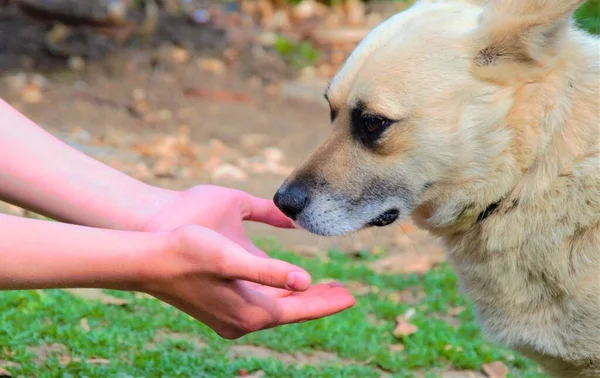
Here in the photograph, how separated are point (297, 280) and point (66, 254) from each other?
0.68 m

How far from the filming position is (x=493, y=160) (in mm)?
2963

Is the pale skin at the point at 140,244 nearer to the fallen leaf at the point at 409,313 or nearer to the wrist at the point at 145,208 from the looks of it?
the wrist at the point at 145,208

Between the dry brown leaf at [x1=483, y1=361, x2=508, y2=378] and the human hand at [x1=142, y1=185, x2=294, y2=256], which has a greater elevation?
the human hand at [x1=142, y1=185, x2=294, y2=256]

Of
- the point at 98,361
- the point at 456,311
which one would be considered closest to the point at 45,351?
the point at 98,361

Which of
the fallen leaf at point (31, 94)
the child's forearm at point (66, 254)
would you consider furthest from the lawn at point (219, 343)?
the fallen leaf at point (31, 94)

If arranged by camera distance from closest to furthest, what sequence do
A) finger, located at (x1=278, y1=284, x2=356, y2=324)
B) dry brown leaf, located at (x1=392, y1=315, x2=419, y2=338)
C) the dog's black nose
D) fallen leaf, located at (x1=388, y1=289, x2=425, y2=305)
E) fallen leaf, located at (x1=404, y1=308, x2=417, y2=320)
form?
finger, located at (x1=278, y1=284, x2=356, y2=324)
the dog's black nose
dry brown leaf, located at (x1=392, y1=315, x2=419, y2=338)
fallen leaf, located at (x1=404, y1=308, x2=417, y2=320)
fallen leaf, located at (x1=388, y1=289, x2=425, y2=305)

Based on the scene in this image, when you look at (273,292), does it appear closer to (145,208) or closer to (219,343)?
(145,208)

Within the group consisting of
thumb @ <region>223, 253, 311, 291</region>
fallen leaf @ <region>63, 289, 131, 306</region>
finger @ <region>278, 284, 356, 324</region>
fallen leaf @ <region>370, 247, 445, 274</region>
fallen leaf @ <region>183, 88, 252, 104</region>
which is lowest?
fallen leaf @ <region>370, 247, 445, 274</region>

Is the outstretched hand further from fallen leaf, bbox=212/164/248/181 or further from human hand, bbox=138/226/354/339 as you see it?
fallen leaf, bbox=212/164/248/181

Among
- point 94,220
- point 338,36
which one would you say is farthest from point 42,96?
point 94,220

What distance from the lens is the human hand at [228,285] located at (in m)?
2.46

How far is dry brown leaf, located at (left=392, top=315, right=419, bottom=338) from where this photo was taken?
4.29 metres

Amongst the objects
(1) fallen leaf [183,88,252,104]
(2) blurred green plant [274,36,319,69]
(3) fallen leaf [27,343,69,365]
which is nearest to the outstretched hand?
(3) fallen leaf [27,343,69,365]

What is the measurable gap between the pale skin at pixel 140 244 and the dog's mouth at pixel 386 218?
0.35 m
